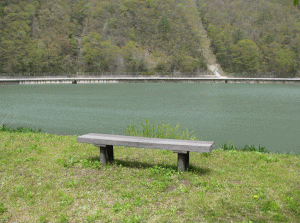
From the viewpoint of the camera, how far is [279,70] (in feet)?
350

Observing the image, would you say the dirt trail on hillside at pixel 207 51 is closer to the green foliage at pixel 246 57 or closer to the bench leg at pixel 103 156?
the green foliage at pixel 246 57

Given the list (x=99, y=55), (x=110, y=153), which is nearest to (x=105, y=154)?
(x=110, y=153)

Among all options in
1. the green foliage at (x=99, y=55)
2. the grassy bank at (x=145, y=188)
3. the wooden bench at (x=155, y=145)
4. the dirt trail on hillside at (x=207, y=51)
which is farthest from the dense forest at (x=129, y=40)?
the wooden bench at (x=155, y=145)

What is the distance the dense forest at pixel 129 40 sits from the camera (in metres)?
96.5

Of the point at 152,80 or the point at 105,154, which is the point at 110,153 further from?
the point at 152,80

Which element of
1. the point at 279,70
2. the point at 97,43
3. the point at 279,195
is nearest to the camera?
the point at 279,195

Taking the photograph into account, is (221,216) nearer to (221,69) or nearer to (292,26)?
(221,69)

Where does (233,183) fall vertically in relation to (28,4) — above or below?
below

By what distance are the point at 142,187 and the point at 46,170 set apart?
7.22 ft

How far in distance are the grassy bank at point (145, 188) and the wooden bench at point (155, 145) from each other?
25 cm

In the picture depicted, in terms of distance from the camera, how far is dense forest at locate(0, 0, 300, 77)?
9650cm

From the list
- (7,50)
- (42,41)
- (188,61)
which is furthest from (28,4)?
(188,61)

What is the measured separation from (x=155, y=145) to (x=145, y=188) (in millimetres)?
1057

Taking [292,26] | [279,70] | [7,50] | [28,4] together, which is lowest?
[279,70]
